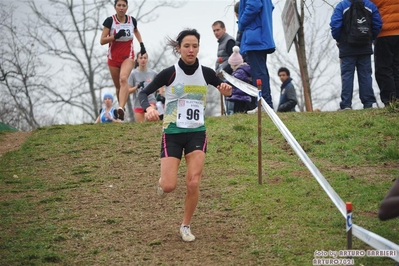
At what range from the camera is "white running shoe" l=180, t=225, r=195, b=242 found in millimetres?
7305

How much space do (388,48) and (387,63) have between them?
27 cm

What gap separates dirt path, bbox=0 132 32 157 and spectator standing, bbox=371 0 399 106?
699cm

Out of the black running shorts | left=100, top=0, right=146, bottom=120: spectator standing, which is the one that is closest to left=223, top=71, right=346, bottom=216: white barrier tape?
the black running shorts

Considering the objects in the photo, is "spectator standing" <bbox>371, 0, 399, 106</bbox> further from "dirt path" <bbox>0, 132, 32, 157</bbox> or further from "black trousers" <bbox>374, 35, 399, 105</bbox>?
"dirt path" <bbox>0, 132, 32, 157</bbox>

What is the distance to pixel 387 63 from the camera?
12.0m

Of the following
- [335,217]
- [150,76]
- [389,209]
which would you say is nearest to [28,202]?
[335,217]

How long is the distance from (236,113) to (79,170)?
4153 mm

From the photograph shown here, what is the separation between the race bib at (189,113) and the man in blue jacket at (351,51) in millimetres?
5486

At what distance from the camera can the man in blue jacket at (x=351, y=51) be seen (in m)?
11.9

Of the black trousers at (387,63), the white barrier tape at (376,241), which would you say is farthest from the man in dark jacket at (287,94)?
the white barrier tape at (376,241)

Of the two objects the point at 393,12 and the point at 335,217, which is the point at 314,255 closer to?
the point at 335,217

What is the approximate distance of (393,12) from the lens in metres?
12.0

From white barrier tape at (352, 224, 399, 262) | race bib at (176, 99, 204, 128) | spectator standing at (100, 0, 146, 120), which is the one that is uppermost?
spectator standing at (100, 0, 146, 120)

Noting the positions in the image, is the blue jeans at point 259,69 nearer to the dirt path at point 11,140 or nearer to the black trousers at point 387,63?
the black trousers at point 387,63
